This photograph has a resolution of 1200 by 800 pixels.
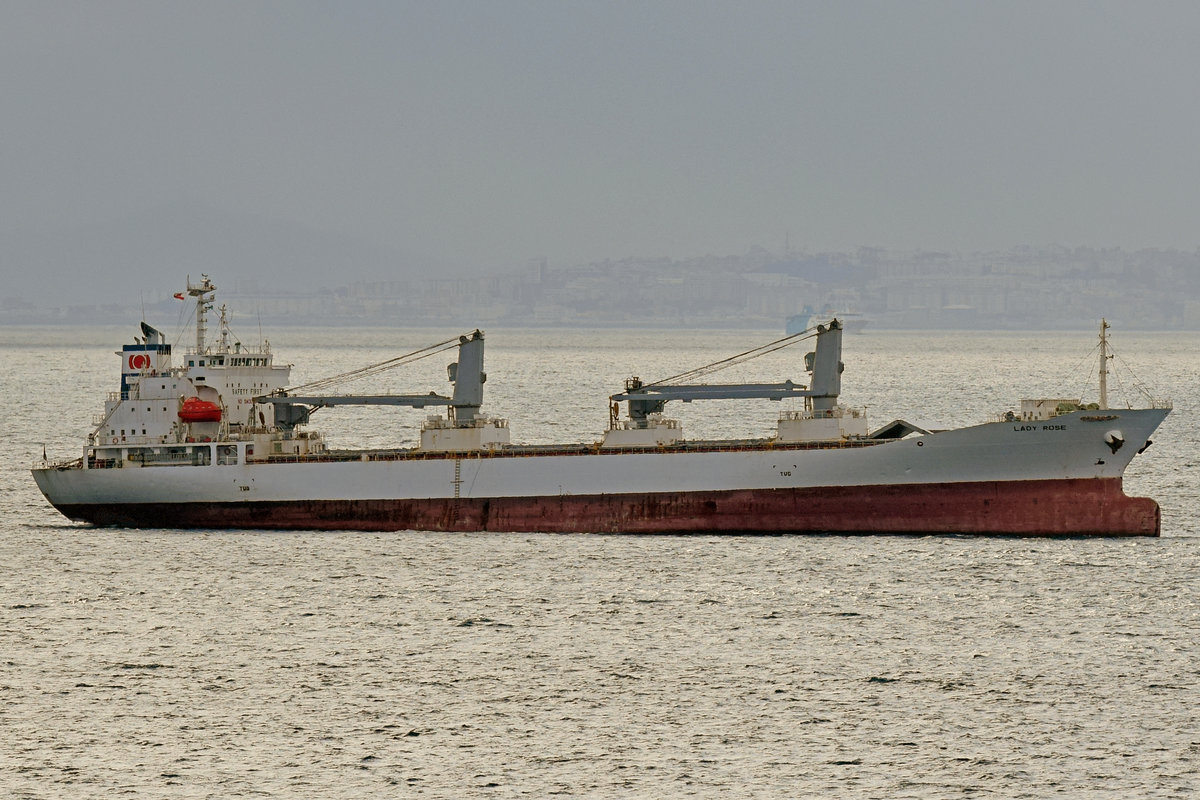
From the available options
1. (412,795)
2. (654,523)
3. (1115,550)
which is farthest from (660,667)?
(1115,550)

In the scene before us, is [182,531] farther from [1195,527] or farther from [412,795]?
[1195,527]

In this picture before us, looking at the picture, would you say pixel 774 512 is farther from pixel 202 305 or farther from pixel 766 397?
pixel 202 305

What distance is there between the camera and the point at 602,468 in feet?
155

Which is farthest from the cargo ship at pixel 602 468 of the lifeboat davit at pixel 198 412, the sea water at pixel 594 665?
the sea water at pixel 594 665

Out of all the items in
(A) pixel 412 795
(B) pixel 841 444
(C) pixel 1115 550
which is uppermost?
(B) pixel 841 444

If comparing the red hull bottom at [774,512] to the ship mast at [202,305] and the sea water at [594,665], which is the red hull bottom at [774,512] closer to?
the sea water at [594,665]

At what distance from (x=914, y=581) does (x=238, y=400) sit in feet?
77.7

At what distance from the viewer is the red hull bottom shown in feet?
151

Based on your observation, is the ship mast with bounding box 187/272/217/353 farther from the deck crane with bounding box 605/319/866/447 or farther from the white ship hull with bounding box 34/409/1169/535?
the deck crane with bounding box 605/319/866/447

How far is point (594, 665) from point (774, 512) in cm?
1474

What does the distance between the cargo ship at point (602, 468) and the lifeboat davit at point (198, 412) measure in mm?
46

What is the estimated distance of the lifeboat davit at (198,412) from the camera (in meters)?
50.2

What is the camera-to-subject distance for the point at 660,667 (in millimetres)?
32969

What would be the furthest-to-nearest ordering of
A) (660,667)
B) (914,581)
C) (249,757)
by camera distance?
(914,581), (660,667), (249,757)
